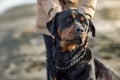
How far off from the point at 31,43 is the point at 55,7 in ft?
27.7

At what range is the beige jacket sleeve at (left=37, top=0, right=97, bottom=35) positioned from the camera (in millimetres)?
8930

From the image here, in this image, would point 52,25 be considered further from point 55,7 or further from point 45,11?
point 45,11

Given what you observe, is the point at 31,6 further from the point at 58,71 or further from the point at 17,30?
the point at 58,71

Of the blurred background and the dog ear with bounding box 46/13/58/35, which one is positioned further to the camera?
the blurred background

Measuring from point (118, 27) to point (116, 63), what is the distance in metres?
4.30

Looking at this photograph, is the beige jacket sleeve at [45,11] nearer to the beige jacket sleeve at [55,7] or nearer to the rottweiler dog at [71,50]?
the beige jacket sleeve at [55,7]

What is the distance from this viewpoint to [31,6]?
2483 cm

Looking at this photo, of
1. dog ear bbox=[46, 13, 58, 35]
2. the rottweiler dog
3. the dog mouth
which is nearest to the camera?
the dog mouth

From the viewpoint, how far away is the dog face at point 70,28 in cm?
842

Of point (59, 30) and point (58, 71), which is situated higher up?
point (59, 30)

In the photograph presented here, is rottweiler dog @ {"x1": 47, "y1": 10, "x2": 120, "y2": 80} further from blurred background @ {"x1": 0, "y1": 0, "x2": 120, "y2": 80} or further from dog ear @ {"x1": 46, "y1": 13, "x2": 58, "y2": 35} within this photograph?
blurred background @ {"x1": 0, "y1": 0, "x2": 120, "y2": 80}

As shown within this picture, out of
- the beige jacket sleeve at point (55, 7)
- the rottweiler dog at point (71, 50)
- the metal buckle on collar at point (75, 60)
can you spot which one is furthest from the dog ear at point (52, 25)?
the metal buckle on collar at point (75, 60)

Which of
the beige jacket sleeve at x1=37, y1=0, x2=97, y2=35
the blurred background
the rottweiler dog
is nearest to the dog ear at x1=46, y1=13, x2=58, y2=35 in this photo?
the rottweiler dog

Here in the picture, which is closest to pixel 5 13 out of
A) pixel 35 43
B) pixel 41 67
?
pixel 35 43
